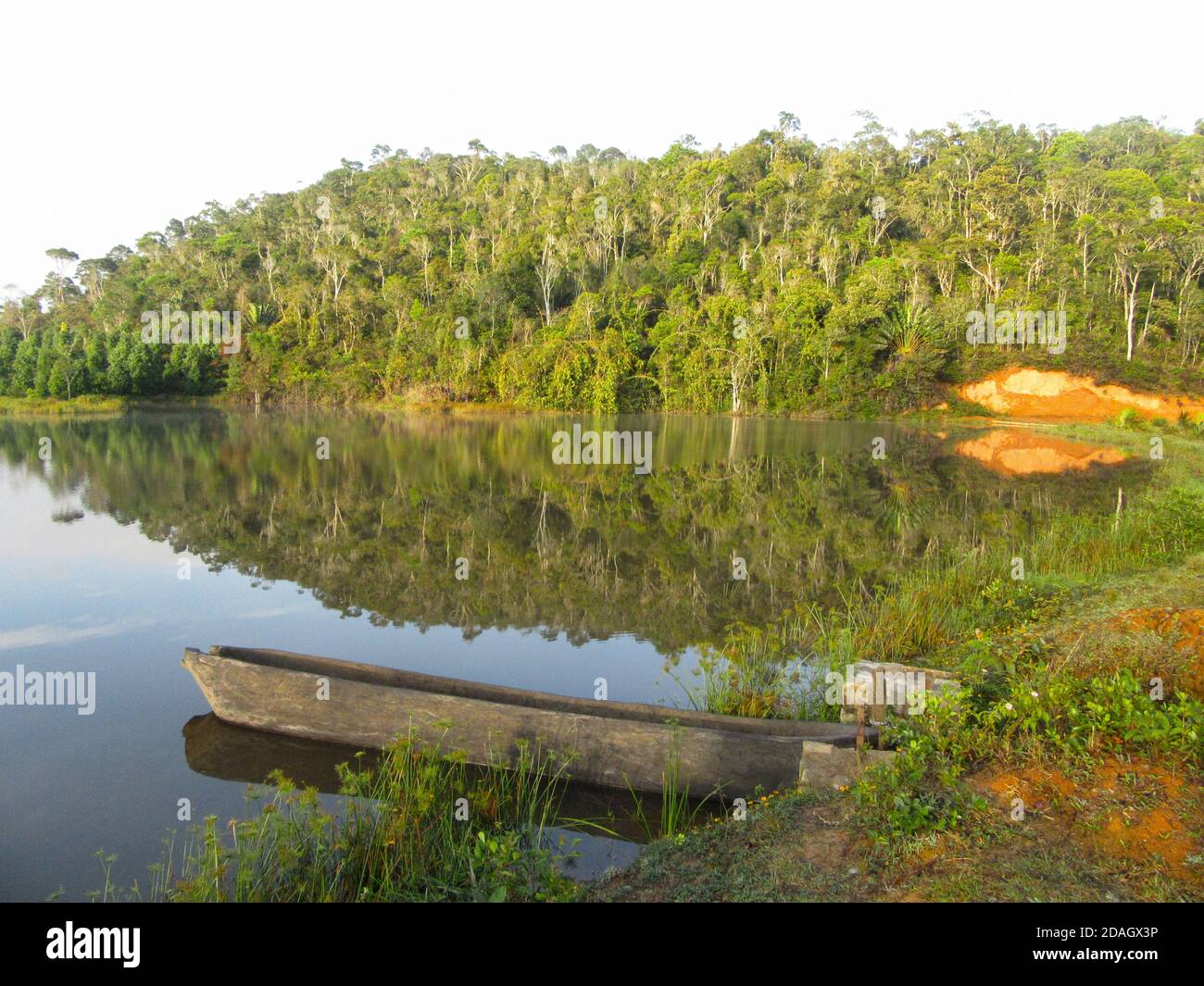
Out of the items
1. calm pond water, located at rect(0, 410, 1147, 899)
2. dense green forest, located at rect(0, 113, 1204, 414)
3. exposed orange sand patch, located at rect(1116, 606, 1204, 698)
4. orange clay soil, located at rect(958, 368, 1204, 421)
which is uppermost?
dense green forest, located at rect(0, 113, 1204, 414)

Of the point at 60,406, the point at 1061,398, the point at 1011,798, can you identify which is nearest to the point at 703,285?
the point at 1061,398

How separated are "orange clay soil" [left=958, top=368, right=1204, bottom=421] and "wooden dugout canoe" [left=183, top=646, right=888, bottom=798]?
41370 mm

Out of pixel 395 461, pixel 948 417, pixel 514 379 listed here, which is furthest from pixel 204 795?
pixel 514 379

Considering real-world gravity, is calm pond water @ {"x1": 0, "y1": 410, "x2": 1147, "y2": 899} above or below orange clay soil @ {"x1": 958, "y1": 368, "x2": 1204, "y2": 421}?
below

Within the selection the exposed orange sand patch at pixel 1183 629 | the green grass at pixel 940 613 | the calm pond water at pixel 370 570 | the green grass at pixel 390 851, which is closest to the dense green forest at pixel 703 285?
the calm pond water at pixel 370 570

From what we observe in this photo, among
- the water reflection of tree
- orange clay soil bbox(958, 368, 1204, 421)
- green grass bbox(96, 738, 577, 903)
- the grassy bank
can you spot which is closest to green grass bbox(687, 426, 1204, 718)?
the grassy bank

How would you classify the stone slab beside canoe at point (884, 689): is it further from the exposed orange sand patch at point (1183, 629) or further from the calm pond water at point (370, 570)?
the calm pond water at point (370, 570)

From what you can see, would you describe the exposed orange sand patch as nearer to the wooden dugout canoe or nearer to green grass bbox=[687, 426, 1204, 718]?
green grass bbox=[687, 426, 1204, 718]

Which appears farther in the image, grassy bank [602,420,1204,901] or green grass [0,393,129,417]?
green grass [0,393,129,417]

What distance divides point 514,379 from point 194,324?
3070 cm

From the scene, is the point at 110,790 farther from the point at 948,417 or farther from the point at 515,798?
the point at 948,417

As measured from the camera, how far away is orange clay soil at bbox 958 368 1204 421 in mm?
39031

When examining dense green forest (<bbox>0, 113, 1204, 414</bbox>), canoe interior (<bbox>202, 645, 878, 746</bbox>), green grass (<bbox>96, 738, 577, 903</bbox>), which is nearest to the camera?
green grass (<bbox>96, 738, 577, 903</bbox>)

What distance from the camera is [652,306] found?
59.4 meters
